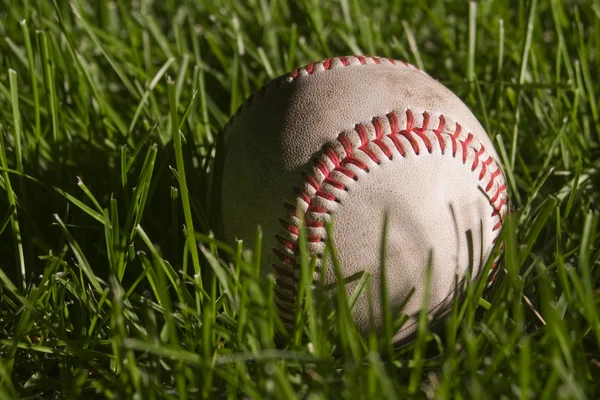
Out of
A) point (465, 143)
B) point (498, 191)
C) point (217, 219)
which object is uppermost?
point (465, 143)

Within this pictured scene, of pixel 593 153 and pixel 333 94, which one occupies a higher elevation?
pixel 333 94

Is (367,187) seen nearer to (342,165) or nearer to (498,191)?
(342,165)

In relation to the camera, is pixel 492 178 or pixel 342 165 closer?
pixel 342 165

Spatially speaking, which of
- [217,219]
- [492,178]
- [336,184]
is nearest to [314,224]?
[336,184]

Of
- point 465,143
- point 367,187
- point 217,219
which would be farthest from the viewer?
point 217,219

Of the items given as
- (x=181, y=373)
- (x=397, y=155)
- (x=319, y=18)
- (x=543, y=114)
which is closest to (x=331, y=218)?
(x=397, y=155)

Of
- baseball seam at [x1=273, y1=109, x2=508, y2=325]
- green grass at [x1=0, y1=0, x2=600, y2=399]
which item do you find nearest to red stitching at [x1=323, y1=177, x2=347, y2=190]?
baseball seam at [x1=273, y1=109, x2=508, y2=325]

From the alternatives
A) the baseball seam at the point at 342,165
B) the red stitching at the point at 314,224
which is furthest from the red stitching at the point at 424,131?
the red stitching at the point at 314,224

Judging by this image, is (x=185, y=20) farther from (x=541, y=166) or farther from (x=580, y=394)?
(x=580, y=394)
